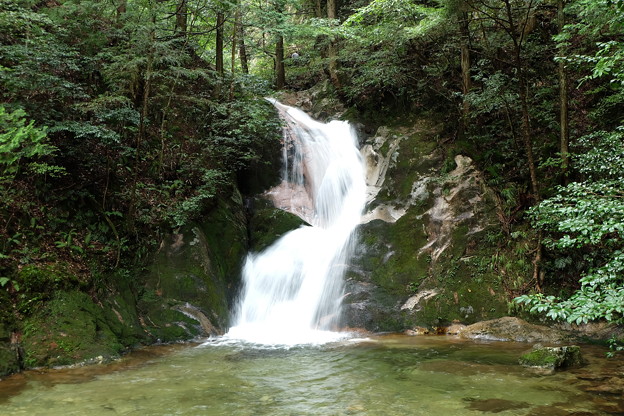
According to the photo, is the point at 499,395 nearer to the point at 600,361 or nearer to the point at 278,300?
the point at 600,361

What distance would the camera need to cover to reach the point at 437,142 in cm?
1185

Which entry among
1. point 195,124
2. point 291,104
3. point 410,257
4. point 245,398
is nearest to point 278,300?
point 410,257

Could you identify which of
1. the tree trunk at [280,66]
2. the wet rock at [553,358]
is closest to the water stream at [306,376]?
the wet rock at [553,358]

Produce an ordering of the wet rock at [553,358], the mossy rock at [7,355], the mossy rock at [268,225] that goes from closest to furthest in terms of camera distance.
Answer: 1. the mossy rock at [7,355]
2. the wet rock at [553,358]
3. the mossy rock at [268,225]

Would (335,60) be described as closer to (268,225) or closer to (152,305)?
(268,225)

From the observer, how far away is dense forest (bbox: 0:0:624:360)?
6.68m

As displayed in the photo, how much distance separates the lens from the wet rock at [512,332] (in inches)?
300

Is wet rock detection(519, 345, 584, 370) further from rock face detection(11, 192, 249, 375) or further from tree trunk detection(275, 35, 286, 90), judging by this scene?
tree trunk detection(275, 35, 286, 90)

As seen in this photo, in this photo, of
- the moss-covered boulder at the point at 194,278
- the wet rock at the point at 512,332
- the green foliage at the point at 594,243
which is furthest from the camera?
the moss-covered boulder at the point at 194,278

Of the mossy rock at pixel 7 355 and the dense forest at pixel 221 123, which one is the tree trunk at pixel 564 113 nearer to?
the dense forest at pixel 221 123

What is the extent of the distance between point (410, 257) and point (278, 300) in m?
3.23

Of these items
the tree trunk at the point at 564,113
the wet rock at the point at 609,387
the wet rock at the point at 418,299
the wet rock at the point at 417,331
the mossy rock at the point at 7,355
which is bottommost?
the wet rock at the point at 417,331

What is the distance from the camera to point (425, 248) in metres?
9.89

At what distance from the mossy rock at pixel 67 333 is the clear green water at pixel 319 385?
1.11 feet
